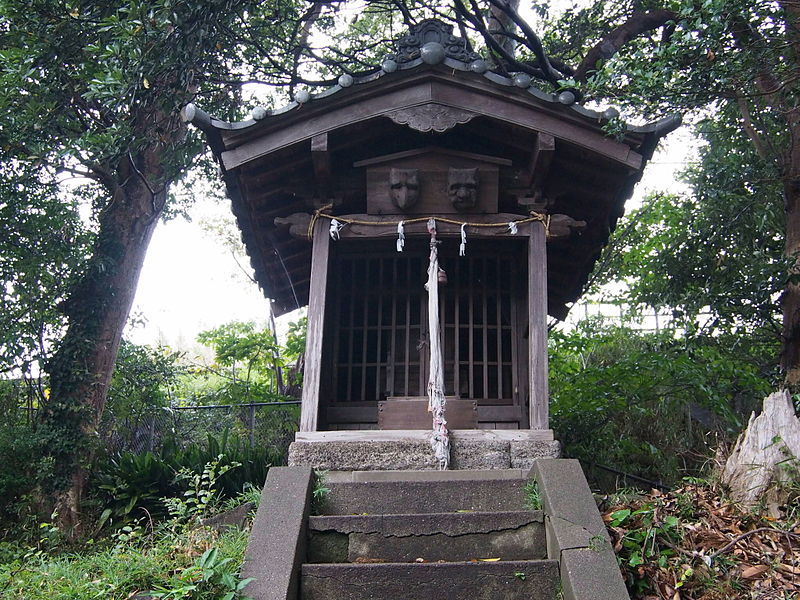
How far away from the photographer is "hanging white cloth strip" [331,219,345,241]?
258 inches

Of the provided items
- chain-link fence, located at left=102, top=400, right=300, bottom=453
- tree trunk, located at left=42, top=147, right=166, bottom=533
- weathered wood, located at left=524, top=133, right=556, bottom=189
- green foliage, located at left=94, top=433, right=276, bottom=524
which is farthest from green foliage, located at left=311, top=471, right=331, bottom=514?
chain-link fence, located at left=102, top=400, right=300, bottom=453

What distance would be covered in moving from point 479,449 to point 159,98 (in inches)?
214

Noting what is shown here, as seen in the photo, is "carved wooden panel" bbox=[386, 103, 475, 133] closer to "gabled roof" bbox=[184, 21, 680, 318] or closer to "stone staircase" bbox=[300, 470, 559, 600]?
"gabled roof" bbox=[184, 21, 680, 318]

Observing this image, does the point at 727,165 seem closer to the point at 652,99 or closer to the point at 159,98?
the point at 652,99

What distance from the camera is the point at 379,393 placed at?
745 cm

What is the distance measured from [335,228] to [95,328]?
4.10 meters

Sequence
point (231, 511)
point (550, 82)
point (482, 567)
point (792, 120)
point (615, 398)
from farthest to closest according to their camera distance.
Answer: point (550, 82), point (615, 398), point (792, 120), point (231, 511), point (482, 567)

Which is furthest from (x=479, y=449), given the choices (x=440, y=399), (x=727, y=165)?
(x=727, y=165)

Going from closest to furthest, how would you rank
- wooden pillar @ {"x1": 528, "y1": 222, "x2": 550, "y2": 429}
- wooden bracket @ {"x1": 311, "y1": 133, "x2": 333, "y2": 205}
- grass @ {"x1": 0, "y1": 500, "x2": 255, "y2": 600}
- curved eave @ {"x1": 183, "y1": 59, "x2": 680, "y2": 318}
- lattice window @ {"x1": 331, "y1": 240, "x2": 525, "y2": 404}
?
grass @ {"x1": 0, "y1": 500, "x2": 255, "y2": 600} → wooden pillar @ {"x1": 528, "y1": 222, "x2": 550, "y2": 429} → curved eave @ {"x1": 183, "y1": 59, "x2": 680, "y2": 318} → wooden bracket @ {"x1": 311, "y1": 133, "x2": 333, "y2": 205} → lattice window @ {"x1": 331, "y1": 240, "x2": 525, "y2": 404}

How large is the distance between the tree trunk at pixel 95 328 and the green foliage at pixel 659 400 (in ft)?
19.6

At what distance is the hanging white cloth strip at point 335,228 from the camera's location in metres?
6.55

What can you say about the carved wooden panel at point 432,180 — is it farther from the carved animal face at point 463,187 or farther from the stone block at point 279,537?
the stone block at point 279,537

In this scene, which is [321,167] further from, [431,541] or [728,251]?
[728,251]

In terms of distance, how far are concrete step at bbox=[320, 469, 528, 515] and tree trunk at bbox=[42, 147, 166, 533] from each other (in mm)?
4483
